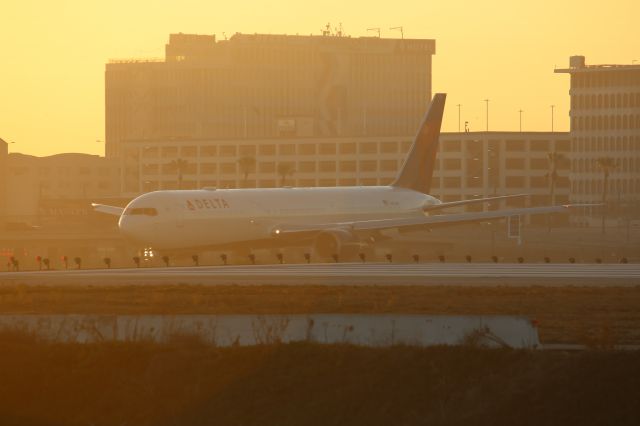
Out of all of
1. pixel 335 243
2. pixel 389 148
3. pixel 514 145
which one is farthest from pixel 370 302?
pixel 389 148

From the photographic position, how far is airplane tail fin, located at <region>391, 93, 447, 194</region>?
304ft

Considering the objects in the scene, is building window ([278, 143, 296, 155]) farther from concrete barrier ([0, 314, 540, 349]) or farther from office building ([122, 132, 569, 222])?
concrete barrier ([0, 314, 540, 349])

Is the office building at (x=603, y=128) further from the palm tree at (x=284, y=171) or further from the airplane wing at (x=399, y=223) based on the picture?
the airplane wing at (x=399, y=223)

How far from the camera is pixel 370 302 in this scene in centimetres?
4241

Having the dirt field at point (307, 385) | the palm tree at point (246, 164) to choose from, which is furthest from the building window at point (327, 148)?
the dirt field at point (307, 385)

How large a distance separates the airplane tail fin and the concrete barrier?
6000 centimetres

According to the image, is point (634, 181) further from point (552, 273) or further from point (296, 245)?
point (552, 273)

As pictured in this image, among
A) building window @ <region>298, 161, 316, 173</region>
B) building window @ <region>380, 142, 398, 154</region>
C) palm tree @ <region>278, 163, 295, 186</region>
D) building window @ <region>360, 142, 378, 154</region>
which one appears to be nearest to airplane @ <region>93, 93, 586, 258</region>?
palm tree @ <region>278, 163, 295, 186</region>

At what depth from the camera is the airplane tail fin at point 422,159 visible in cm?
9262

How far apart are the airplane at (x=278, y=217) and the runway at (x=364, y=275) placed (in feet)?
39.5

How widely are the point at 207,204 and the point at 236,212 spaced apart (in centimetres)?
201

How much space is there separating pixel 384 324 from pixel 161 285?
741 inches

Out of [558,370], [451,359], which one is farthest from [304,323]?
[558,370]

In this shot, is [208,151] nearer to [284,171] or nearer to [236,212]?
[284,171]
